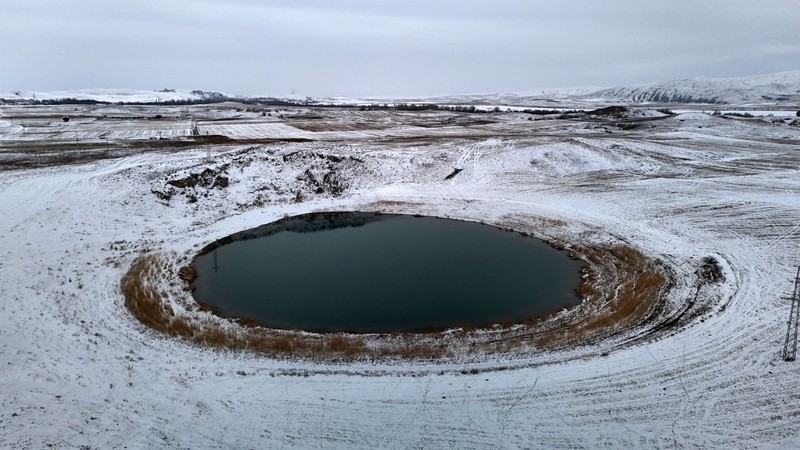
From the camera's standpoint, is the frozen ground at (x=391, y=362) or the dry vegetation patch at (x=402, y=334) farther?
the dry vegetation patch at (x=402, y=334)

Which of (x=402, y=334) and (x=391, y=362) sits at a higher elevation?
(x=402, y=334)

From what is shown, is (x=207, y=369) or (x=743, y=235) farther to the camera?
(x=743, y=235)

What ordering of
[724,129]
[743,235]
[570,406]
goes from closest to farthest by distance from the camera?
[570,406], [743,235], [724,129]

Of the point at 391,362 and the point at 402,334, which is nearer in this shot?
the point at 391,362

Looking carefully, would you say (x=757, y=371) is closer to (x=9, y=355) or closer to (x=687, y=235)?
(x=687, y=235)

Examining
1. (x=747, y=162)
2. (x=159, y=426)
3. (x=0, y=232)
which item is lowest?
(x=159, y=426)

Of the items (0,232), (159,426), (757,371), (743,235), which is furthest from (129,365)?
(743,235)

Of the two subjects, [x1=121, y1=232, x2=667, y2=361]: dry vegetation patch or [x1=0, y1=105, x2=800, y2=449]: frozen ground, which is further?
[x1=121, y1=232, x2=667, y2=361]: dry vegetation patch

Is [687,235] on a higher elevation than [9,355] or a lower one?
A: higher
